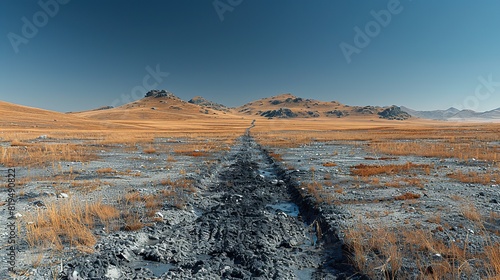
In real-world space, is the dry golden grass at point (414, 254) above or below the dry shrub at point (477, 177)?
above

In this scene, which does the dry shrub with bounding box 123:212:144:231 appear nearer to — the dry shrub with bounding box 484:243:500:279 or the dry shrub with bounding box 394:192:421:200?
→ the dry shrub with bounding box 484:243:500:279

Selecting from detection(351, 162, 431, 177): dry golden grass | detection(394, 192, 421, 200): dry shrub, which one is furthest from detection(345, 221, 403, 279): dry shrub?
detection(351, 162, 431, 177): dry golden grass

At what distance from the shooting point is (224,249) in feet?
26.6

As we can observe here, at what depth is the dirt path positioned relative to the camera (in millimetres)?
6676

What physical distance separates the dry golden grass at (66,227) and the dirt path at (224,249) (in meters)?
0.62

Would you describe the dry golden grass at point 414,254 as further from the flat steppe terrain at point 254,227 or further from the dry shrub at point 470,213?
the dry shrub at point 470,213

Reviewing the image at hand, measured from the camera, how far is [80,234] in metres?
7.74

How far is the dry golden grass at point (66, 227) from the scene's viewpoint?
24.1 ft

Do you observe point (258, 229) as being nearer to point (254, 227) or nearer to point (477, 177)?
point (254, 227)

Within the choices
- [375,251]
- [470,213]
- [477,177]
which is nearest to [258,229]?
[375,251]

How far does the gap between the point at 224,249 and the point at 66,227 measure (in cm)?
467

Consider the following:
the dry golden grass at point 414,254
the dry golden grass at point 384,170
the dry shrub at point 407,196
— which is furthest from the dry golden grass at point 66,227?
the dry golden grass at point 384,170

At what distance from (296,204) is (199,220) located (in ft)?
16.6

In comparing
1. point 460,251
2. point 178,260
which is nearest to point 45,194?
point 178,260
